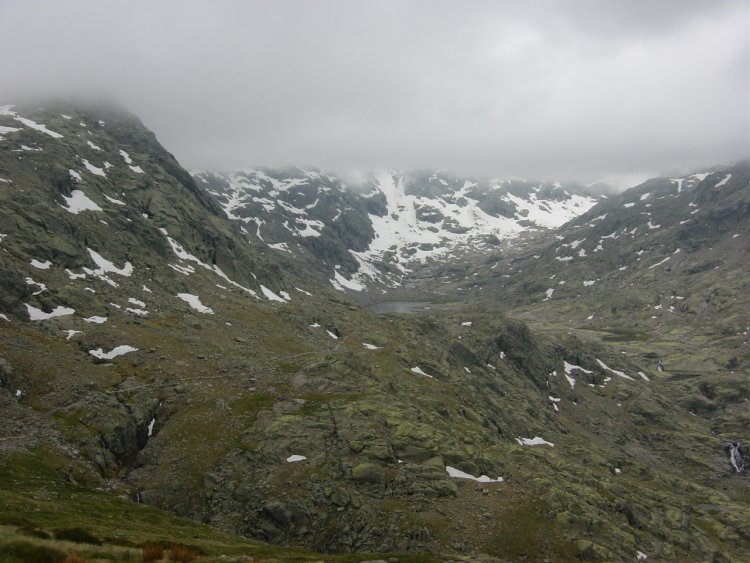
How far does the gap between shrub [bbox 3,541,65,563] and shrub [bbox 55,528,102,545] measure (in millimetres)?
4045

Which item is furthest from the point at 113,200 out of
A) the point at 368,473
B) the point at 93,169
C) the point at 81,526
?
the point at 81,526

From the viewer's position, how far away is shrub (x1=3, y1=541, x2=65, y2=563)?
18312 millimetres

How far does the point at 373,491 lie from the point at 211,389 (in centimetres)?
2382

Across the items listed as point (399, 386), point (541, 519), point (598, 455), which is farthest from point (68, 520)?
point (598, 455)

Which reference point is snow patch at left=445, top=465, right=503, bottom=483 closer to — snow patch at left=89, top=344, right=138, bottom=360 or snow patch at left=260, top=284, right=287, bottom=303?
snow patch at left=89, top=344, right=138, bottom=360

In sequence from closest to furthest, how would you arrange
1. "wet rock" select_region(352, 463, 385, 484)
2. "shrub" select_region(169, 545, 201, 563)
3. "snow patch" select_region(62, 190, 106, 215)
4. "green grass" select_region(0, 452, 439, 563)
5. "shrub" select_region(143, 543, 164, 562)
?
1. "green grass" select_region(0, 452, 439, 563)
2. "shrub" select_region(143, 543, 164, 562)
3. "shrub" select_region(169, 545, 201, 563)
4. "wet rock" select_region(352, 463, 385, 484)
5. "snow patch" select_region(62, 190, 106, 215)

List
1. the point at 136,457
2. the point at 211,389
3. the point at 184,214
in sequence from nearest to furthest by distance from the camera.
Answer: the point at 136,457 < the point at 211,389 < the point at 184,214

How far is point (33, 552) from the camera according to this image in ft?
61.1

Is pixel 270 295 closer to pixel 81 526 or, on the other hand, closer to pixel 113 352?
pixel 113 352

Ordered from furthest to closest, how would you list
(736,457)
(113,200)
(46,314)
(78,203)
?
(736,457) → (113,200) → (78,203) → (46,314)

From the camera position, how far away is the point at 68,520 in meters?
27.6

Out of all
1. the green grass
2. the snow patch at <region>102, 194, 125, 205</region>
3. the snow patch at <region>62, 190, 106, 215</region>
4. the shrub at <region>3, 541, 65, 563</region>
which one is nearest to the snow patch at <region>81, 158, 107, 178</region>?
the snow patch at <region>102, 194, 125, 205</region>

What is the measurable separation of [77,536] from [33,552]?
5.34 m

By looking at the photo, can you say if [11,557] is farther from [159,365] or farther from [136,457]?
[159,365]
